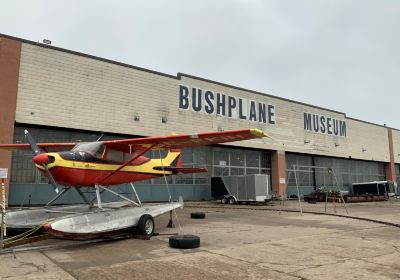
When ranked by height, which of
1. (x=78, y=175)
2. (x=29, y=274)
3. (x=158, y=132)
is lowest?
(x=29, y=274)

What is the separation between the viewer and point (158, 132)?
97.8 ft

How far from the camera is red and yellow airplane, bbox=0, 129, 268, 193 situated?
A: 422 inches

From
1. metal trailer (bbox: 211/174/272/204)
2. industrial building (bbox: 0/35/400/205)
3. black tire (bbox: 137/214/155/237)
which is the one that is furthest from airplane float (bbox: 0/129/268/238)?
metal trailer (bbox: 211/174/272/204)

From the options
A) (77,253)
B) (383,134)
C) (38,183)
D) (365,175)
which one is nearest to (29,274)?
(77,253)

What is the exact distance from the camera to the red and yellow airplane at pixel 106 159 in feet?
35.2

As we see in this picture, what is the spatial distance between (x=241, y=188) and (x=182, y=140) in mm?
20001

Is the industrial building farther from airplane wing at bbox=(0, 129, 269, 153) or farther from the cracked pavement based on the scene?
the cracked pavement

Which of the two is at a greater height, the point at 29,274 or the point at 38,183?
the point at 38,183

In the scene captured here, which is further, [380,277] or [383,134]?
[383,134]

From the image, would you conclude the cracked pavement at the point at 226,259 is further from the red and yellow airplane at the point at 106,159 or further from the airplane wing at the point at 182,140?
the airplane wing at the point at 182,140

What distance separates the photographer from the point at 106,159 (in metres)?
12.7

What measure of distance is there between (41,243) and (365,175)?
5061 centimetres

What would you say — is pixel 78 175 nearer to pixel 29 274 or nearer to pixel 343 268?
pixel 29 274

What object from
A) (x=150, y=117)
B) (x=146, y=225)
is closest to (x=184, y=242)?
(x=146, y=225)
